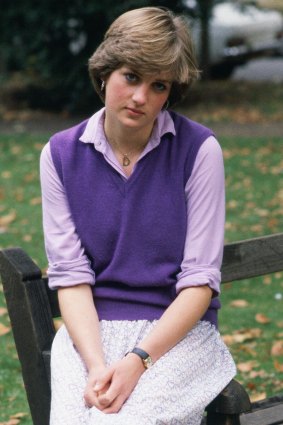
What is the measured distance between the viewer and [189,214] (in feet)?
10.5

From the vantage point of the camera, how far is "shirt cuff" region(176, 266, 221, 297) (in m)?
3.11

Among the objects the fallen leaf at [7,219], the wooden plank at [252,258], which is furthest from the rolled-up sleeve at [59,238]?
the fallen leaf at [7,219]

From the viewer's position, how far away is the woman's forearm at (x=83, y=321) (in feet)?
9.95

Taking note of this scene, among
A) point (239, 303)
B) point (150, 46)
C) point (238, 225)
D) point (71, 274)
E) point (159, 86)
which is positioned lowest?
point (238, 225)

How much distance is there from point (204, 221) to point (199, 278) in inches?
7.0

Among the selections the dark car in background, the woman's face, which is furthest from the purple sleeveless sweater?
the dark car in background

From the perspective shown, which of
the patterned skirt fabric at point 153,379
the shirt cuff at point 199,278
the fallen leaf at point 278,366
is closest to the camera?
the patterned skirt fabric at point 153,379

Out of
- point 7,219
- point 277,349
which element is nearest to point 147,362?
point 277,349

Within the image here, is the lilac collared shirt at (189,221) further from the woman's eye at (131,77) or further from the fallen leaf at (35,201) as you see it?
the fallen leaf at (35,201)

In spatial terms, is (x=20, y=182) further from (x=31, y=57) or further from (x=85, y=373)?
(x=85, y=373)

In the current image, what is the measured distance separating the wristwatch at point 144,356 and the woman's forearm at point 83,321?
0.11 metres

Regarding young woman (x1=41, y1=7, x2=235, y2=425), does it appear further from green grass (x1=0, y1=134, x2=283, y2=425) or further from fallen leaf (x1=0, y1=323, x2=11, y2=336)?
fallen leaf (x1=0, y1=323, x2=11, y2=336)

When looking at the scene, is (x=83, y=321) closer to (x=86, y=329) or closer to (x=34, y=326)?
(x=86, y=329)

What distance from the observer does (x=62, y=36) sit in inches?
608
